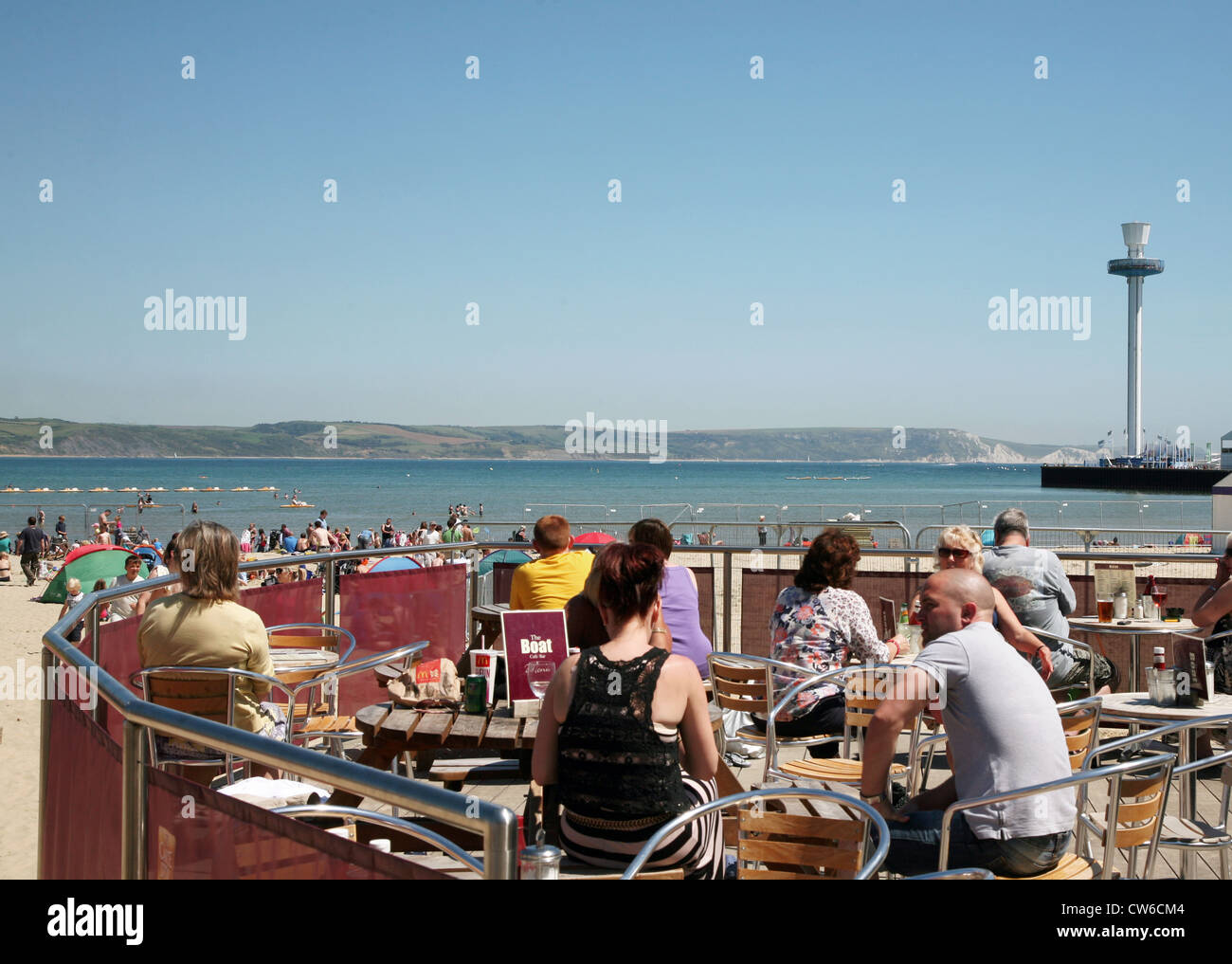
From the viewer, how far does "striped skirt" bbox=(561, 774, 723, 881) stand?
3.05 metres

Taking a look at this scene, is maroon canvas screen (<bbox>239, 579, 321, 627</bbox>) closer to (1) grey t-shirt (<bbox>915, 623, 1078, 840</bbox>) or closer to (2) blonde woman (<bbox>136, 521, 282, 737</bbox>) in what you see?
(2) blonde woman (<bbox>136, 521, 282, 737</bbox>)

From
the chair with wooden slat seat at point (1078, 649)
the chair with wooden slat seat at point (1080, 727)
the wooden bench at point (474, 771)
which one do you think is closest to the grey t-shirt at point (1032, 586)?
the chair with wooden slat seat at point (1078, 649)

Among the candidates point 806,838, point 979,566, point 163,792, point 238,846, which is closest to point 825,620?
point 979,566

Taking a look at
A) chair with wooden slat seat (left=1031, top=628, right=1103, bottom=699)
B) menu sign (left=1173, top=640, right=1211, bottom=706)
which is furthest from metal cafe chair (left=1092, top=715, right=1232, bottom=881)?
chair with wooden slat seat (left=1031, top=628, right=1103, bottom=699)

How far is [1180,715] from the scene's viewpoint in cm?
476

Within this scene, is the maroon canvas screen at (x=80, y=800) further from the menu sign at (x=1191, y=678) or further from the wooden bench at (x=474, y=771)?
the menu sign at (x=1191, y=678)

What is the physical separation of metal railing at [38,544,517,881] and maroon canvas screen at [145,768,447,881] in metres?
0.06

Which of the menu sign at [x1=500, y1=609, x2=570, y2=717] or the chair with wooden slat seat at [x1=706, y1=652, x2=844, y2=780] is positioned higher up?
the menu sign at [x1=500, y1=609, x2=570, y2=717]

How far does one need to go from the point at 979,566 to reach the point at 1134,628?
66.6 inches

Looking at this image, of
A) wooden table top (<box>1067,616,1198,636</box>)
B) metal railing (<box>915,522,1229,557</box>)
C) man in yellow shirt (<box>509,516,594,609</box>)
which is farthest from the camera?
metal railing (<box>915,522,1229,557</box>)

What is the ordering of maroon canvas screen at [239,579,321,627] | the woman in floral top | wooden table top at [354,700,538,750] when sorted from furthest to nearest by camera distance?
maroon canvas screen at [239,579,321,627] < the woman in floral top < wooden table top at [354,700,538,750]

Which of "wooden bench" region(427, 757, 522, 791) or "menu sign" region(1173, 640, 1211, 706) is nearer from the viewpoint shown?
"wooden bench" region(427, 757, 522, 791)
